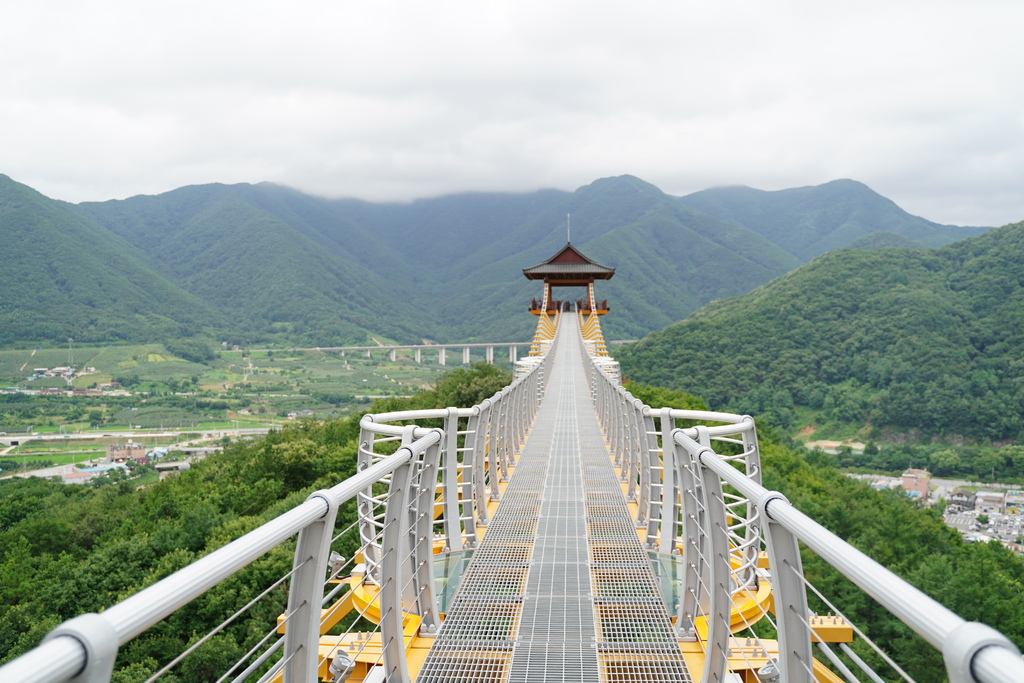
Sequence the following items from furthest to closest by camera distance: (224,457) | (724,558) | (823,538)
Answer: (224,457) < (724,558) < (823,538)

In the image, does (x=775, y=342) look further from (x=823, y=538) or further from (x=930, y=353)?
(x=823, y=538)

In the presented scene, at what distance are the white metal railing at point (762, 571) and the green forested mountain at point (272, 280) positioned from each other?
99.9 meters

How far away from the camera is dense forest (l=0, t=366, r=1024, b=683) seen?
14.0 meters

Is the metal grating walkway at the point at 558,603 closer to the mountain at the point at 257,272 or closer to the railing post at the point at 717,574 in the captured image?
the railing post at the point at 717,574

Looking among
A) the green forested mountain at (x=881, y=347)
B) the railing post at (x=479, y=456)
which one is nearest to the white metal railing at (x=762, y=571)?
the railing post at (x=479, y=456)

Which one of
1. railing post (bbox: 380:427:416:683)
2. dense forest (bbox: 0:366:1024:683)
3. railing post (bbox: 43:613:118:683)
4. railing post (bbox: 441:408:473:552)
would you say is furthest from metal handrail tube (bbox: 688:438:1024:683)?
dense forest (bbox: 0:366:1024:683)

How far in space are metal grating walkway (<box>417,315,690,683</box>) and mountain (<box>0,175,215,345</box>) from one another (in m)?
102

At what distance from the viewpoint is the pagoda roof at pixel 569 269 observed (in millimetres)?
36344

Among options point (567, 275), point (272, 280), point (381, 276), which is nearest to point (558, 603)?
point (567, 275)

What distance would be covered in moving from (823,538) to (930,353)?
59.7 m

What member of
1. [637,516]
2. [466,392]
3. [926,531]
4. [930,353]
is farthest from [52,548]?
[930,353]

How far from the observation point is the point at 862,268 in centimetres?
6356

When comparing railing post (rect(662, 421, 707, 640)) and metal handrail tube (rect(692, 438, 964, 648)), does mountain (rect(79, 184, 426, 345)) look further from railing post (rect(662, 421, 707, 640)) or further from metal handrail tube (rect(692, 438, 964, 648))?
Result: metal handrail tube (rect(692, 438, 964, 648))

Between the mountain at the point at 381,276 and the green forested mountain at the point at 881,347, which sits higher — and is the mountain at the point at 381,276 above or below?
above
